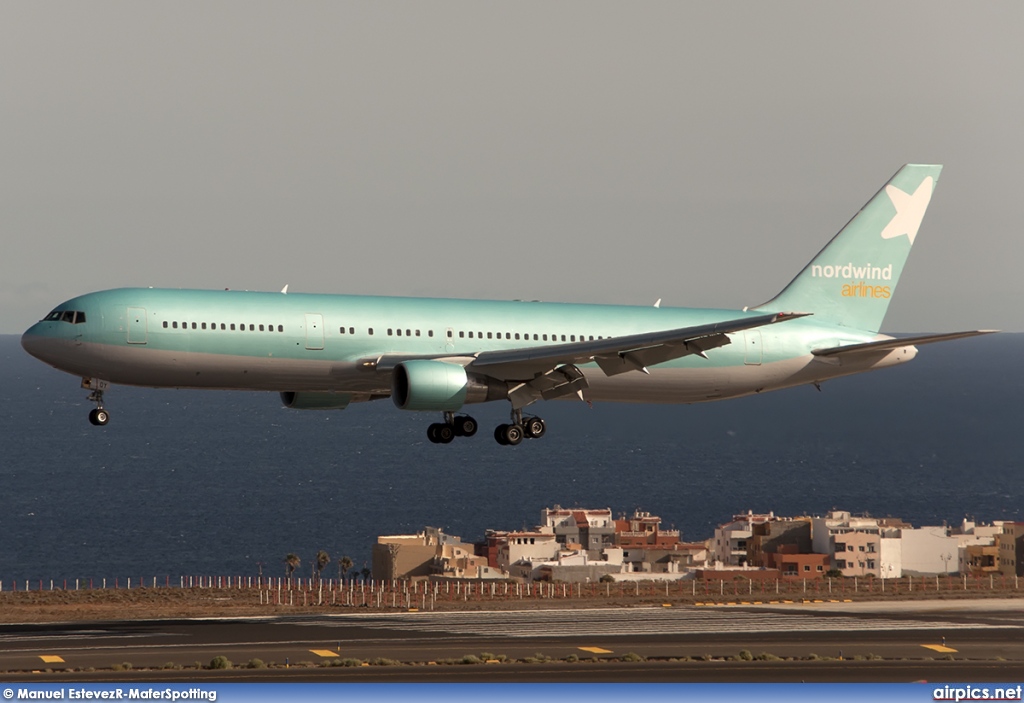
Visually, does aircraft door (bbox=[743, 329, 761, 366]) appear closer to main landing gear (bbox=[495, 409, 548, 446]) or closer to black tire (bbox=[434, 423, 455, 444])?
main landing gear (bbox=[495, 409, 548, 446])

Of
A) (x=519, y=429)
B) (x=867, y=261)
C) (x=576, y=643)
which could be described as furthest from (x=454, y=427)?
(x=867, y=261)

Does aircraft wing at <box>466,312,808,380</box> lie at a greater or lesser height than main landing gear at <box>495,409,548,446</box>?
greater

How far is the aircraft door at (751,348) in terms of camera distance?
192 feet

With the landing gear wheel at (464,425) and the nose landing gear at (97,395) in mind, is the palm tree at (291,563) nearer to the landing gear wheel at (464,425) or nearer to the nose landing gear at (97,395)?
the landing gear wheel at (464,425)

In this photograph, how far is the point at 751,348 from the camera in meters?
58.8

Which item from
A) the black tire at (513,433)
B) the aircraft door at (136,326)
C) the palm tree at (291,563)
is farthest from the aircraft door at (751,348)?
the palm tree at (291,563)

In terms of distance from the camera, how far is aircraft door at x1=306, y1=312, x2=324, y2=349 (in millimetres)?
50500

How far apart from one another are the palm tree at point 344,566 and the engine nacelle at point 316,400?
263 ft

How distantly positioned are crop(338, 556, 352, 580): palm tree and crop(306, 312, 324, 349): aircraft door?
85.8 meters

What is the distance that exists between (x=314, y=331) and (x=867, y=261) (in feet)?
88.9

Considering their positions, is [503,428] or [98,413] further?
[503,428]

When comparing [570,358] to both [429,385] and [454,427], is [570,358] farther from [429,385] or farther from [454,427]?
[454,427]

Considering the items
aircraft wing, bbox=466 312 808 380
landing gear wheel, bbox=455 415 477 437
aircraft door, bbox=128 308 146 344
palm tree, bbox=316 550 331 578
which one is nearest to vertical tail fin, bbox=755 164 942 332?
aircraft wing, bbox=466 312 808 380

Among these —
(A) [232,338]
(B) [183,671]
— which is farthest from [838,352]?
(B) [183,671]
